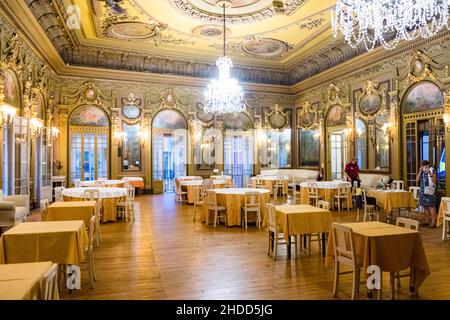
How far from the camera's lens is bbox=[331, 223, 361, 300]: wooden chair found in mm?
3473

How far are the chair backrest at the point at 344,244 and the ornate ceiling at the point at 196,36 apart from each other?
6.99 m

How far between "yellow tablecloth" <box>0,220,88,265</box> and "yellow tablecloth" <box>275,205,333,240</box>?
Result: 2789 mm

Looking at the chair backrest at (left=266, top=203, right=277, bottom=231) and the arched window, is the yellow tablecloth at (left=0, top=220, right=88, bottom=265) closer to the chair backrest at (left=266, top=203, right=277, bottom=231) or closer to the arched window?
the chair backrest at (left=266, top=203, right=277, bottom=231)

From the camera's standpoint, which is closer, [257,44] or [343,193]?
[343,193]

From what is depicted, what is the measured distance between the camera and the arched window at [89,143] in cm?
1319

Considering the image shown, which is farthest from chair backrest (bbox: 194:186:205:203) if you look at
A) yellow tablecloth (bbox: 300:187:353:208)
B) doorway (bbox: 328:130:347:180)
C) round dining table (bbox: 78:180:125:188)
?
doorway (bbox: 328:130:347:180)

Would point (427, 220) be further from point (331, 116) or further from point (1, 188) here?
point (1, 188)

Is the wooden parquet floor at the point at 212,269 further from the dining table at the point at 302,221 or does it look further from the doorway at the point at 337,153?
the doorway at the point at 337,153

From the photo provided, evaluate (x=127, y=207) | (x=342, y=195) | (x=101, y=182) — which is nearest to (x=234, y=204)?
(x=127, y=207)

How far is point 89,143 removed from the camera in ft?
43.9

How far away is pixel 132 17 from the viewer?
32.0 feet

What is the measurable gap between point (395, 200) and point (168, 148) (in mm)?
9518
